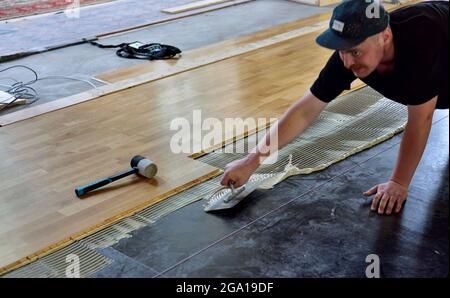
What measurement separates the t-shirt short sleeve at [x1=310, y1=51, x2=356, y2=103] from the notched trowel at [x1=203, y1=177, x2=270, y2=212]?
0.47m

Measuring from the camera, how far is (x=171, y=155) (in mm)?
2801

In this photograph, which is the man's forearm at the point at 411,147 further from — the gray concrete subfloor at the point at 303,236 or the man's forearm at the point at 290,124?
the man's forearm at the point at 290,124

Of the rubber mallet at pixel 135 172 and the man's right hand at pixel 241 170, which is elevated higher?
the man's right hand at pixel 241 170

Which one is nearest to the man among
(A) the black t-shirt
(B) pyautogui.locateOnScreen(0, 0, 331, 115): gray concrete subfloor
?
(A) the black t-shirt

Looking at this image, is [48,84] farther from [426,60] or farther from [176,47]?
[426,60]

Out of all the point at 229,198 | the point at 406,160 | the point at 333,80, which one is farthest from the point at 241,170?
the point at 406,160

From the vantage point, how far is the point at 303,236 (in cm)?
207

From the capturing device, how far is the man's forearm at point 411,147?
2000 mm

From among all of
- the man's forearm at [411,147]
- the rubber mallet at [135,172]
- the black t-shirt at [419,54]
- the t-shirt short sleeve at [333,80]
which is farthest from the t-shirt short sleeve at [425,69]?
the rubber mallet at [135,172]

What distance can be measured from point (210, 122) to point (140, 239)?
3.91 ft

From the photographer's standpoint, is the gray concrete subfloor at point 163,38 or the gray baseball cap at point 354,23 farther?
the gray concrete subfloor at point 163,38

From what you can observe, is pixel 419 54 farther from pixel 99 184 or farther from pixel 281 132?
pixel 99 184

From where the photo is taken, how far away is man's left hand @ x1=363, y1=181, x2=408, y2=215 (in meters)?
2.19
